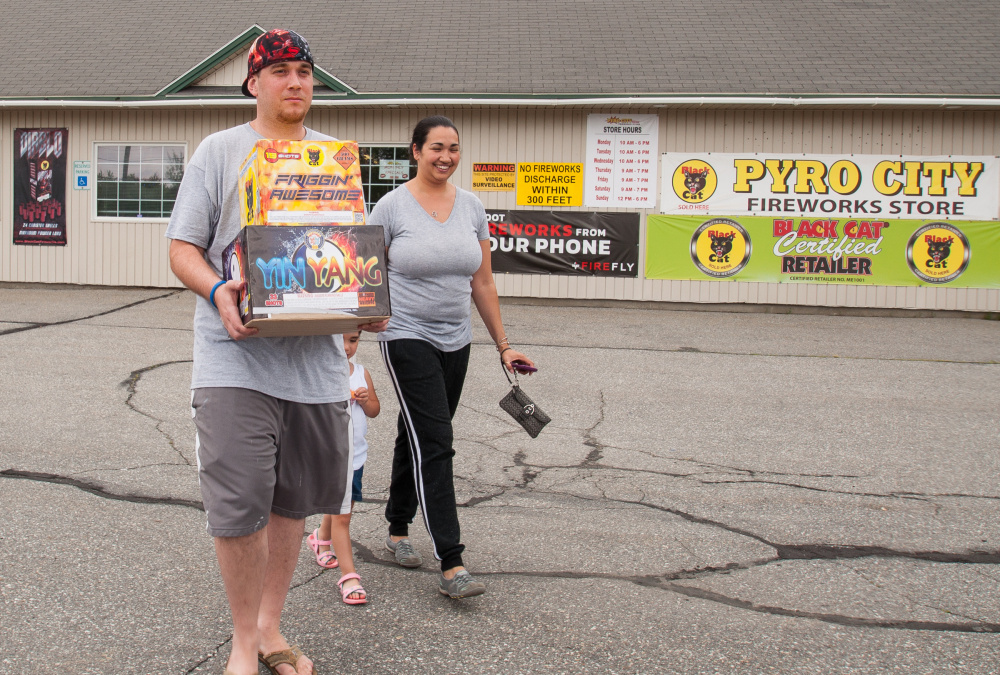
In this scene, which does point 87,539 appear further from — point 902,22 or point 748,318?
point 902,22

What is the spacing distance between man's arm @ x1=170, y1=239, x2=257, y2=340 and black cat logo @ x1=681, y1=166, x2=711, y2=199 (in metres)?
11.9

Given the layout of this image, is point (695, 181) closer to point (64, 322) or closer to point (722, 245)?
point (722, 245)

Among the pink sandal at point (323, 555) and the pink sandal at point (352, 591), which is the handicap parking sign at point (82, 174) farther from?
the pink sandal at point (352, 591)

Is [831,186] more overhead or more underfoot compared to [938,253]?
more overhead

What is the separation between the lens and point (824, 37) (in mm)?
15180

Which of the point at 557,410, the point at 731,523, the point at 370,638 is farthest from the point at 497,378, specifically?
the point at 370,638

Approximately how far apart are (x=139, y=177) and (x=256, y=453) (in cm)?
1368

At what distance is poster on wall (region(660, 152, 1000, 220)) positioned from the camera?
44.6 ft

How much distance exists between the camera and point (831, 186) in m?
13.7

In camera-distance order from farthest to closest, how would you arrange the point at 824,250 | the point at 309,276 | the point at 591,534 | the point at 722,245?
the point at 722,245 → the point at 824,250 → the point at 591,534 → the point at 309,276

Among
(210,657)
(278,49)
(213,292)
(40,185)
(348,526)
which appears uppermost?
(40,185)

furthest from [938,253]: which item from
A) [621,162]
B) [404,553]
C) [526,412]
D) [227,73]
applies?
[404,553]

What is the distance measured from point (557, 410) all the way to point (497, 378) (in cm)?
132

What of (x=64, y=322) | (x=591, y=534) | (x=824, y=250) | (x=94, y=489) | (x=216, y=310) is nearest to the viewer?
(x=216, y=310)
